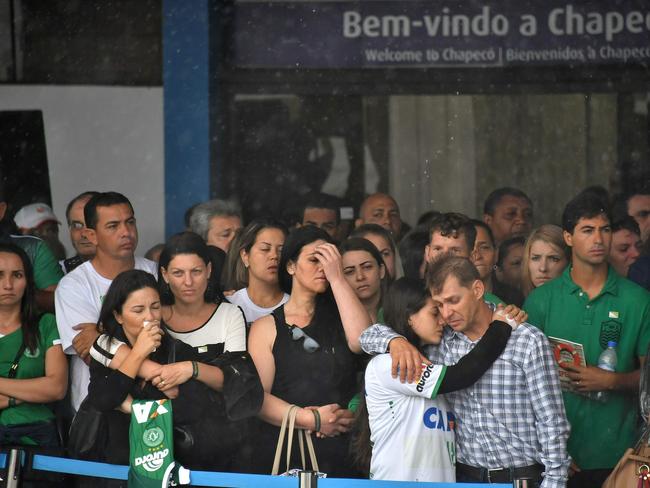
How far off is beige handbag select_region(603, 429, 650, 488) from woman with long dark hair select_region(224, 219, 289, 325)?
2.04m

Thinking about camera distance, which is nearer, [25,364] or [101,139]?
[25,364]

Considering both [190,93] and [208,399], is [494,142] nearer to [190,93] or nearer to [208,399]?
[190,93]

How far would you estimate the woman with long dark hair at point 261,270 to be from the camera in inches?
250

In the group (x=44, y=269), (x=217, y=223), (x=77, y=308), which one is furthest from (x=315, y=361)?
(x=217, y=223)

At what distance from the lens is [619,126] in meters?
10.6

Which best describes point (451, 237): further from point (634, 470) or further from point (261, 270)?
point (634, 470)

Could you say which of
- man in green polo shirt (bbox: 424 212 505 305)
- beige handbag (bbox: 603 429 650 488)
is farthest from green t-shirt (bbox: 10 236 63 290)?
beige handbag (bbox: 603 429 650 488)

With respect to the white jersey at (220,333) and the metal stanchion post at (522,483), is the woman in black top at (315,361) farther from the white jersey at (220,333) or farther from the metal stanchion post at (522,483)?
the metal stanchion post at (522,483)

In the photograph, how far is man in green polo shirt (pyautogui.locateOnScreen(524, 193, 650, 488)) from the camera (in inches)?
231

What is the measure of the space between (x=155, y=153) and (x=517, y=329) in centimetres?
567

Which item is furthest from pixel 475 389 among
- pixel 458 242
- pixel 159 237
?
pixel 159 237

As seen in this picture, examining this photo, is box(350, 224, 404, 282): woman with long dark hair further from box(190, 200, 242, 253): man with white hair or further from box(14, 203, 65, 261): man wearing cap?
box(14, 203, 65, 261): man wearing cap

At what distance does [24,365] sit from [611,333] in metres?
2.97

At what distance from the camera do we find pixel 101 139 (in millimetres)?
10391
